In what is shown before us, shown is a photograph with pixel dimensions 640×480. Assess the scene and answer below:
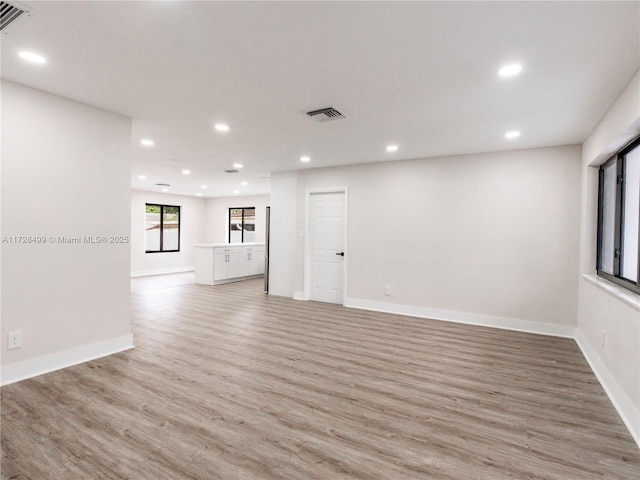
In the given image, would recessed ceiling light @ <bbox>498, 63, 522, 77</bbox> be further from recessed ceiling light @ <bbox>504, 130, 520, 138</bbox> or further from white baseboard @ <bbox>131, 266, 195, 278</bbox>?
white baseboard @ <bbox>131, 266, 195, 278</bbox>

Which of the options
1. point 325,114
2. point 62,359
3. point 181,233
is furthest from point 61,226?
point 181,233

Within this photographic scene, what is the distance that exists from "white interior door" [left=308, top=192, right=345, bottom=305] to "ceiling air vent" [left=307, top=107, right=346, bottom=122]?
2.65 m

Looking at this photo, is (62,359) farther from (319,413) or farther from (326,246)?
(326,246)

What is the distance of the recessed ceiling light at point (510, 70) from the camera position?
240 centimetres

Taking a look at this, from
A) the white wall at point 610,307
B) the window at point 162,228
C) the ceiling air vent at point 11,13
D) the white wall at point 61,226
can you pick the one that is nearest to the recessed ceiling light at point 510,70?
the white wall at point 610,307

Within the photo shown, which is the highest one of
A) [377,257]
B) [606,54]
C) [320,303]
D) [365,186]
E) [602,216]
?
[606,54]

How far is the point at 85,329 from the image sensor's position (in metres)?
3.27

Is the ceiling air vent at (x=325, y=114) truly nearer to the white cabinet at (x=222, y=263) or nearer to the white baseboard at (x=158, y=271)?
the white cabinet at (x=222, y=263)

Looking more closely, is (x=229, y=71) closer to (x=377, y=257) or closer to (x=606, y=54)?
(x=606, y=54)

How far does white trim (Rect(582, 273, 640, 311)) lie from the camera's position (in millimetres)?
2381

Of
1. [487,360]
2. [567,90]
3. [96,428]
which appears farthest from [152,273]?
[567,90]

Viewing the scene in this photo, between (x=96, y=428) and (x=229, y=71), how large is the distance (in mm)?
2721

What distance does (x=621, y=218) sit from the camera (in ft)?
10.4

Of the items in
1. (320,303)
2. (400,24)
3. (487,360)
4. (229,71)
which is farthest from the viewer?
(320,303)
